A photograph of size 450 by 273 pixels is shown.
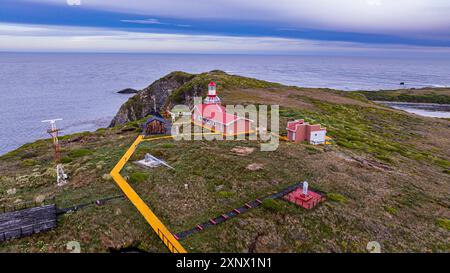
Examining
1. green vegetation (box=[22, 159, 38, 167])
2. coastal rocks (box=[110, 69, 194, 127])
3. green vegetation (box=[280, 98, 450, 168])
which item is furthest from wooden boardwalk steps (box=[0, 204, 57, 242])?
coastal rocks (box=[110, 69, 194, 127])

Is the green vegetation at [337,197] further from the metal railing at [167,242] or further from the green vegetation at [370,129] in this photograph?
the green vegetation at [370,129]

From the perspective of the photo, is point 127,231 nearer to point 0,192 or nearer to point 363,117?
point 0,192

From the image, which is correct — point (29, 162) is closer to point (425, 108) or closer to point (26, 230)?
point (26, 230)

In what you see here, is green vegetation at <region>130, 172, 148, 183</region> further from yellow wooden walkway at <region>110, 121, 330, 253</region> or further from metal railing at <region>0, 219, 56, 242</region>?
metal railing at <region>0, 219, 56, 242</region>

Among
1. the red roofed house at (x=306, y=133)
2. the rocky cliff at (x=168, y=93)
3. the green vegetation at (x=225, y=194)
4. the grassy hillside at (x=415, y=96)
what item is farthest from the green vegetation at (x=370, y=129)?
the grassy hillside at (x=415, y=96)

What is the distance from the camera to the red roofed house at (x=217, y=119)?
147 ft

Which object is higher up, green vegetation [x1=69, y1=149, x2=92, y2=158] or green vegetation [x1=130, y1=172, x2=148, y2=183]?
green vegetation [x1=130, y1=172, x2=148, y2=183]

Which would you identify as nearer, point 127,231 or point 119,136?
point 127,231

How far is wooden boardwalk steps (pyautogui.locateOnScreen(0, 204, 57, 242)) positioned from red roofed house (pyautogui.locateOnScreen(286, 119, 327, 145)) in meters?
32.2

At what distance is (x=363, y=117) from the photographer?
265 ft

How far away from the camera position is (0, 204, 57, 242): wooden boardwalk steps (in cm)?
1972
